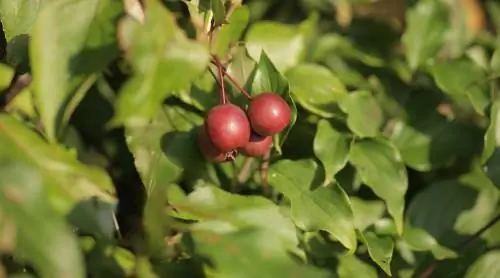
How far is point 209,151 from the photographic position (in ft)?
3.47

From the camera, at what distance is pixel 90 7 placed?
823 mm

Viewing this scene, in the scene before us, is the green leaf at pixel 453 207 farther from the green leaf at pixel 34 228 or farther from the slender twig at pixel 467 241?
the green leaf at pixel 34 228

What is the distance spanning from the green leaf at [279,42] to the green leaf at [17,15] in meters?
0.36

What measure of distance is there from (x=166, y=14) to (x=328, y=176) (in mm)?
461

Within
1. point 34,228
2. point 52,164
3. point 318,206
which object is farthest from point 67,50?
point 318,206

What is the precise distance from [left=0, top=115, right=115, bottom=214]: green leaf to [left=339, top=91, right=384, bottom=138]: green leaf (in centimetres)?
45

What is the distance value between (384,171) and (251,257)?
1.55ft

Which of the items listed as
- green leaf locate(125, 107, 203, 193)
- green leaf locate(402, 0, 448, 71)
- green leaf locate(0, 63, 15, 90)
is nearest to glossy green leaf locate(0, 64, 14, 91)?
green leaf locate(0, 63, 15, 90)

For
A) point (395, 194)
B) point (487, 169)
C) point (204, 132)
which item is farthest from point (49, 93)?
point (487, 169)

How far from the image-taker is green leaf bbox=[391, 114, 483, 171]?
1341mm

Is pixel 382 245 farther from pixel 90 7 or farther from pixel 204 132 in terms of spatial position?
pixel 90 7

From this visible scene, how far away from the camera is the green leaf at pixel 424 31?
58.2 inches

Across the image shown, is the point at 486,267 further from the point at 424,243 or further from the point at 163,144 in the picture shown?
the point at 163,144

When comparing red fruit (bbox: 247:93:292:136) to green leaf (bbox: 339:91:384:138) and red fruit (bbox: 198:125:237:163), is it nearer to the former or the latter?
red fruit (bbox: 198:125:237:163)
